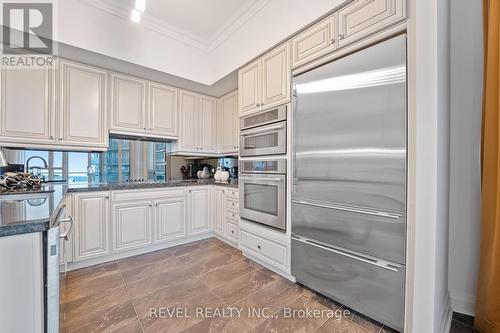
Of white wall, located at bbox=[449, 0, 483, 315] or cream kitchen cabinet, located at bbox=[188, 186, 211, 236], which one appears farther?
cream kitchen cabinet, located at bbox=[188, 186, 211, 236]

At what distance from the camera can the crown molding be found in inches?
86.7

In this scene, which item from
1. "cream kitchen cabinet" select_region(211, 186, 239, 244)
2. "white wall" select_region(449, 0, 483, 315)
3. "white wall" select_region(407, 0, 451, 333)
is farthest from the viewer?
"cream kitchen cabinet" select_region(211, 186, 239, 244)

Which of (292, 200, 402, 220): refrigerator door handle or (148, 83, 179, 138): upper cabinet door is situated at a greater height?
(148, 83, 179, 138): upper cabinet door

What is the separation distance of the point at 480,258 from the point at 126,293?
2.68 m

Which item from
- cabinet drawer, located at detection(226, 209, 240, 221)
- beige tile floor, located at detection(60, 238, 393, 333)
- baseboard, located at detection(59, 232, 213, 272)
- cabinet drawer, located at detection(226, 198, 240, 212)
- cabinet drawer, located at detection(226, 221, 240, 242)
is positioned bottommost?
beige tile floor, located at detection(60, 238, 393, 333)

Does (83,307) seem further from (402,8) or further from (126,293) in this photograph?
(402,8)

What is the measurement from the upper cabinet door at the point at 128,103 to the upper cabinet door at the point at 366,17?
2473 millimetres

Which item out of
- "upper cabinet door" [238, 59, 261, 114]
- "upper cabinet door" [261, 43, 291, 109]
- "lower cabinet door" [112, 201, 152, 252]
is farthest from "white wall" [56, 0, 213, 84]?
"lower cabinet door" [112, 201, 152, 252]

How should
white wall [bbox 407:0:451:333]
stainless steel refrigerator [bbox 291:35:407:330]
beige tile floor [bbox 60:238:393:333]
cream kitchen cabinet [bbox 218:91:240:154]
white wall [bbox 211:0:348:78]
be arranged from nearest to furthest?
white wall [bbox 407:0:451:333], stainless steel refrigerator [bbox 291:35:407:330], beige tile floor [bbox 60:238:393:333], white wall [bbox 211:0:348:78], cream kitchen cabinet [bbox 218:91:240:154]

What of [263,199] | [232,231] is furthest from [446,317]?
[232,231]

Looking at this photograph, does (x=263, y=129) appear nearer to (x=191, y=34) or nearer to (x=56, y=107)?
(x=191, y=34)

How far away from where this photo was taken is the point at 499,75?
131 cm

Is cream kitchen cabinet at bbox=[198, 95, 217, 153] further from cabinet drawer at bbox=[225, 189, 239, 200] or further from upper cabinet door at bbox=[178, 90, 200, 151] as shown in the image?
cabinet drawer at bbox=[225, 189, 239, 200]

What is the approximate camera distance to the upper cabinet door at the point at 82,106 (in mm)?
2338
